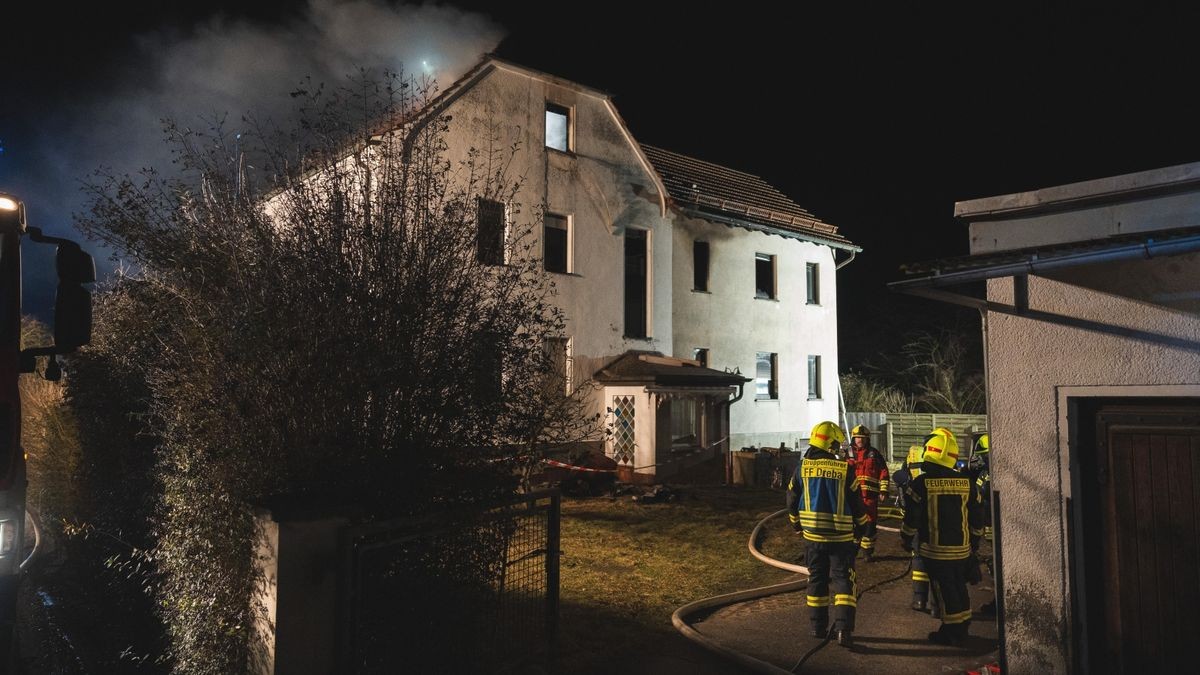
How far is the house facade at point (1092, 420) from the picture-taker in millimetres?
4719

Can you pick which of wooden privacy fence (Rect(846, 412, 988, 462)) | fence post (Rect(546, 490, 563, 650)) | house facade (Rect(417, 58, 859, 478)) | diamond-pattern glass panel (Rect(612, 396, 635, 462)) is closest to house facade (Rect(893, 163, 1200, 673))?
fence post (Rect(546, 490, 563, 650))

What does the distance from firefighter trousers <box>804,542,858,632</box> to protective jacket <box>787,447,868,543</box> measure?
106 mm

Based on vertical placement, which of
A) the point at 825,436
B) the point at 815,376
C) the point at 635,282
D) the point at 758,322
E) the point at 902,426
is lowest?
the point at 902,426

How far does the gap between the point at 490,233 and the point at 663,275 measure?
14.5 m

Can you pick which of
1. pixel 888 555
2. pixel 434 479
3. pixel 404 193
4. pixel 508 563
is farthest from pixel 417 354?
pixel 888 555

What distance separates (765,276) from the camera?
78.9ft

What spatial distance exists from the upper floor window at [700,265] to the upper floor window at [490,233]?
1610 cm

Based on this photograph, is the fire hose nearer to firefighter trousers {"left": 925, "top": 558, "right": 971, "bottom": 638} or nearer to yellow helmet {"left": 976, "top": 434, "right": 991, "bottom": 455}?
firefighter trousers {"left": 925, "top": 558, "right": 971, "bottom": 638}

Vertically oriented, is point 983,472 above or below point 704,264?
below

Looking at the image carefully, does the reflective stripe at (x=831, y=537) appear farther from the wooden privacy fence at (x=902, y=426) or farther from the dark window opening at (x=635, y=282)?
the wooden privacy fence at (x=902, y=426)

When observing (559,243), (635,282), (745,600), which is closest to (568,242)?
(559,243)

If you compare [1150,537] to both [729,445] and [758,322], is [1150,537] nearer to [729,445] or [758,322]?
[729,445]

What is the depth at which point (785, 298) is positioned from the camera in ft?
78.2

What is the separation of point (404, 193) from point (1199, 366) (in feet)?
17.0
